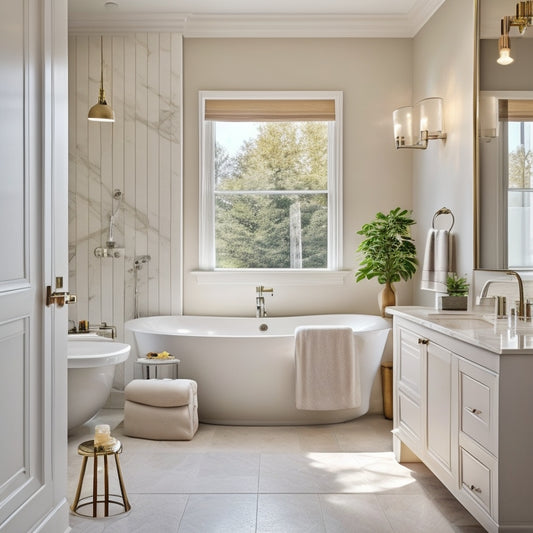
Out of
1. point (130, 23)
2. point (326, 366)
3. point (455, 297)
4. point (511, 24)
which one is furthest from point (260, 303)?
point (511, 24)

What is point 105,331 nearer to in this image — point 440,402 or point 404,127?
point 404,127

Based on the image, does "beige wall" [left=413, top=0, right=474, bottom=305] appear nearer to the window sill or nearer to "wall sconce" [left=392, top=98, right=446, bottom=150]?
"wall sconce" [left=392, top=98, right=446, bottom=150]

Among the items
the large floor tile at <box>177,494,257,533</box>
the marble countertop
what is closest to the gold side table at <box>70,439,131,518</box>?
the large floor tile at <box>177,494,257,533</box>

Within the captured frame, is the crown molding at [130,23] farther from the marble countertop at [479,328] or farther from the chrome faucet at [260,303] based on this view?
the marble countertop at [479,328]

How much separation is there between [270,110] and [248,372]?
6.85 ft

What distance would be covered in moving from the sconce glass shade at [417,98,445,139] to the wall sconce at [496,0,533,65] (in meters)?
0.79

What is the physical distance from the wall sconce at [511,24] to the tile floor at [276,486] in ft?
7.21

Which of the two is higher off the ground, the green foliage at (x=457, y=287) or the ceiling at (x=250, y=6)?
the ceiling at (x=250, y=6)

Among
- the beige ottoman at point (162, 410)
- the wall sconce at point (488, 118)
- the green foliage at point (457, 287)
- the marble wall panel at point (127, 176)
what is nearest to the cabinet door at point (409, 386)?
the green foliage at point (457, 287)

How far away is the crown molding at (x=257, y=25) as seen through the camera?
456cm

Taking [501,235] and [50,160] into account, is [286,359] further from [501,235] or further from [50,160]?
[50,160]

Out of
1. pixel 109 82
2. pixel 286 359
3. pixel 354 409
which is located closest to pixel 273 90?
pixel 109 82

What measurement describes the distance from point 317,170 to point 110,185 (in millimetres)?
1643

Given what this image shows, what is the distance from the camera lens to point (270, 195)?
4.85m
